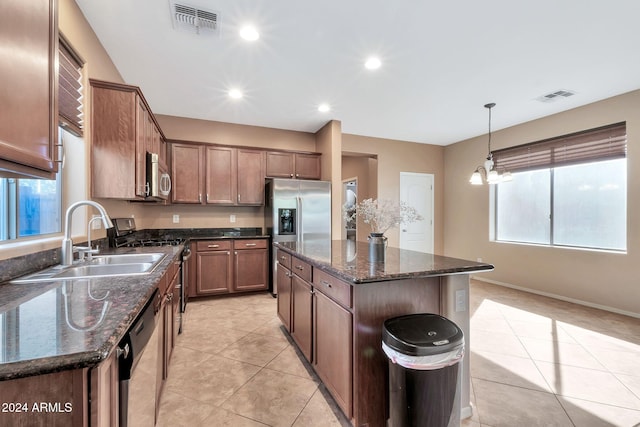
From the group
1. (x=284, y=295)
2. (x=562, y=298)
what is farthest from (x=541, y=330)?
(x=284, y=295)

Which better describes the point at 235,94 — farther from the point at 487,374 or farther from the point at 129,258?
the point at 487,374

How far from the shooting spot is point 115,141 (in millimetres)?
2348

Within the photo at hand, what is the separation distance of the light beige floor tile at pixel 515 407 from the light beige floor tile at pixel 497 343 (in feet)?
1.92

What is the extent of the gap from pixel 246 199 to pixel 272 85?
183 centimetres

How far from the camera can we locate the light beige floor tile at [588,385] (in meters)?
1.91

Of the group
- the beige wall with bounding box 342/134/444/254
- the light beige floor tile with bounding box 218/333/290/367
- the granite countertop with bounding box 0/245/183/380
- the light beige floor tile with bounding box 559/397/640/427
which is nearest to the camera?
the granite countertop with bounding box 0/245/183/380

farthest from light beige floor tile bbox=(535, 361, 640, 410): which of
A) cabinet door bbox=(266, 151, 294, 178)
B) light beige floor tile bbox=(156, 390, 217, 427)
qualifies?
cabinet door bbox=(266, 151, 294, 178)

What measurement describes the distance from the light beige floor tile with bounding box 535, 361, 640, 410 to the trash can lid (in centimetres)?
131

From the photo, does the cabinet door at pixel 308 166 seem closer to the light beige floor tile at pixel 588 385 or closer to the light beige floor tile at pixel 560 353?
the light beige floor tile at pixel 560 353

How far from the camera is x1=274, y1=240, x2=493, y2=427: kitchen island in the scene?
1.55 m

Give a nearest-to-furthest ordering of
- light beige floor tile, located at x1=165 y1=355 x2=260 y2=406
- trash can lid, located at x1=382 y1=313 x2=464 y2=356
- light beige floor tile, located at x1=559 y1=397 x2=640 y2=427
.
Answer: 1. trash can lid, located at x1=382 y1=313 x2=464 y2=356
2. light beige floor tile, located at x1=559 y1=397 x2=640 y2=427
3. light beige floor tile, located at x1=165 y1=355 x2=260 y2=406

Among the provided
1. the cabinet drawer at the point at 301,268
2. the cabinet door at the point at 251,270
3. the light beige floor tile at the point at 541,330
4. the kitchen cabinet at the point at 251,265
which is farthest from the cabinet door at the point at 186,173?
the light beige floor tile at the point at 541,330

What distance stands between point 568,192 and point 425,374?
4.27 metres

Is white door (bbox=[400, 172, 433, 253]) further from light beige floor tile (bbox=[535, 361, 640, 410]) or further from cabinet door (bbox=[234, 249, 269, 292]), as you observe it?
light beige floor tile (bbox=[535, 361, 640, 410])
